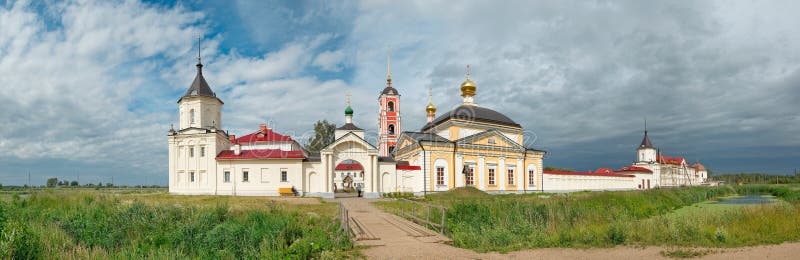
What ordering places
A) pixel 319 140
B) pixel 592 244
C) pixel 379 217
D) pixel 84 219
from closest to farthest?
pixel 592 244 → pixel 84 219 → pixel 379 217 → pixel 319 140

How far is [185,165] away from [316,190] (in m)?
9.86

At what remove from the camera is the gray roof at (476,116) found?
1622 inches

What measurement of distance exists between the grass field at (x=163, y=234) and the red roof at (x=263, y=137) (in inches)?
886

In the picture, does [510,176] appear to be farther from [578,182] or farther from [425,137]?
[578,182]

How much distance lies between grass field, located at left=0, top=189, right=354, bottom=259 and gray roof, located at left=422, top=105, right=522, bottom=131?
2788cm

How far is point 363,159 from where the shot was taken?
3241 cm

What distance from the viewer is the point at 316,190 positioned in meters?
32.3

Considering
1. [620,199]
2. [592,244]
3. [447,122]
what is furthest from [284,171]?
[592,244]

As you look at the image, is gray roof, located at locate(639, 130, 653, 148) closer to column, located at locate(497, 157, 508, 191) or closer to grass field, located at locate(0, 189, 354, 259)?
column, located at locate(497, 157, 508, 191)

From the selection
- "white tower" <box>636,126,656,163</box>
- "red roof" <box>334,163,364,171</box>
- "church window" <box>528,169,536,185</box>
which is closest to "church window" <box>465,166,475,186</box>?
"church window" <box>528,169,536,185</box>

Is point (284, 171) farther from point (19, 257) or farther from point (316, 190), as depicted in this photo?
point (19, 257)

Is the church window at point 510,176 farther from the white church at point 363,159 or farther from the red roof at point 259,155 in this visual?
the red roof at point 259,155

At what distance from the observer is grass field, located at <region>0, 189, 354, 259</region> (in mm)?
9742

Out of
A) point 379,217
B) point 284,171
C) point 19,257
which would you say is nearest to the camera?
point 19,257
